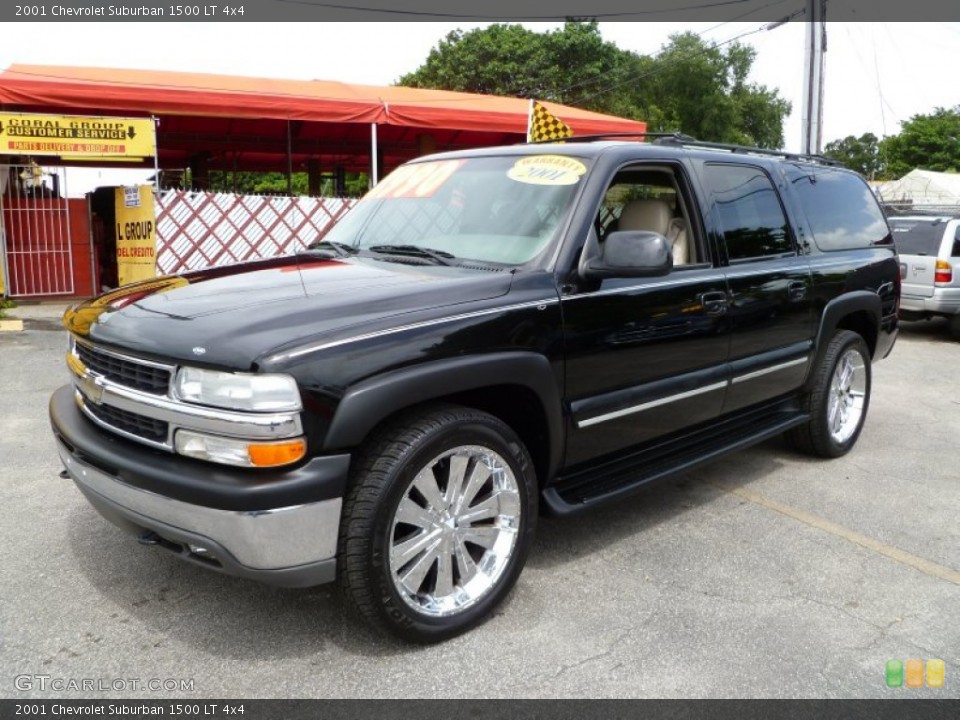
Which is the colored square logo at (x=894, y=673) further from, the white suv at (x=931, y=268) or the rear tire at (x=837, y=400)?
the white suv at (x=931, y=268)

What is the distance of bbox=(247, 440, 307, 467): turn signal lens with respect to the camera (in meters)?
2.45

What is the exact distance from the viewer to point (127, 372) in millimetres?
2783

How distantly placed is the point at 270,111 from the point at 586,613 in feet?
41.8

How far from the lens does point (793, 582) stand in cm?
344

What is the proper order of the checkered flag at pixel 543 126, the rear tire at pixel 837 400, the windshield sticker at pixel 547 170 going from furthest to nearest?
the checkered flag at pixel 543 126, the rear tire at pixel 837 400, the windshield sticker at pixel 547 170

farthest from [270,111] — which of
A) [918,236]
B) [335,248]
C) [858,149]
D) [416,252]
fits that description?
[858,149]

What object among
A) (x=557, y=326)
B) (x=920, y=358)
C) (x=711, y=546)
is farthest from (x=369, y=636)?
(x=920, y=358)

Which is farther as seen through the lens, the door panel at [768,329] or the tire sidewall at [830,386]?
the tire sidewall at [830,386]

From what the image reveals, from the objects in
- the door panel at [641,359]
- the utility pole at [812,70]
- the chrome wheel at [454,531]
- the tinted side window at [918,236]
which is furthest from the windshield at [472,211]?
the utility pole at [812,70]

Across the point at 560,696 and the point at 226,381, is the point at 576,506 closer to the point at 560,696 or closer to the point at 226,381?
the point at 560,696

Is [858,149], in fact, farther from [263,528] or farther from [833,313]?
[263,528]

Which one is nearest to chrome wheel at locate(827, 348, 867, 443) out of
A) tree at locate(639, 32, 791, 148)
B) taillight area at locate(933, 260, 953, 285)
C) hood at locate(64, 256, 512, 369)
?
hood at locate(64, 256, 512, 369)

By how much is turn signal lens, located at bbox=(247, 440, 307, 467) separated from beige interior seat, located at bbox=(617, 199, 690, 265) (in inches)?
88.8

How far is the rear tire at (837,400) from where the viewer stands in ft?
16.2
